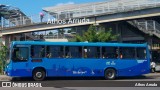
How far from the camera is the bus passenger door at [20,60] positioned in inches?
998

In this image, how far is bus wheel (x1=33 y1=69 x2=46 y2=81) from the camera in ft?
84.6

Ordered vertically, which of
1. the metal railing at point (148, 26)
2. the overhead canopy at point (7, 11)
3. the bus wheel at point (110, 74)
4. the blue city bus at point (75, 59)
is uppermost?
the overhead canopy at point (7, 11)

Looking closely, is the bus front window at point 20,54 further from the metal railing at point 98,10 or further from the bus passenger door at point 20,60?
the metal railing at point 98,10

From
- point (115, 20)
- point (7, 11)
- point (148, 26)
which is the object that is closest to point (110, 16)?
point (115, 20)

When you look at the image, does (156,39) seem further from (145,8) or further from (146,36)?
(145,8)

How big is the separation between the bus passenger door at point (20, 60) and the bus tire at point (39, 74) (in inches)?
23.3

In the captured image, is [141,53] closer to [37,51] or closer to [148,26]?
[37,51]

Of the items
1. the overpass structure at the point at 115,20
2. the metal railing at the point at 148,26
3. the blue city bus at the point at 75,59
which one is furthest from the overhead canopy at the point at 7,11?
the blue city bus at the point at 75,59

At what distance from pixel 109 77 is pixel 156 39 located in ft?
97.4

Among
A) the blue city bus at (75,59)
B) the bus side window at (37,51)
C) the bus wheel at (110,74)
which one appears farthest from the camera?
the bus wheel at (110,74)

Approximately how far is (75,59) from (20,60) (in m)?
3.97

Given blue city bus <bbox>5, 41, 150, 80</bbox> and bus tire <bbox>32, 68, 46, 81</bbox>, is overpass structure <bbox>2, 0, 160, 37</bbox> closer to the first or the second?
blue city bus <bbox>5, 41, 150, 80</bbox>

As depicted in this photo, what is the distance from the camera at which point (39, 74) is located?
26.0m

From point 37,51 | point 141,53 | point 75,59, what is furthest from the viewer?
point 141,53
